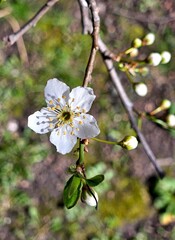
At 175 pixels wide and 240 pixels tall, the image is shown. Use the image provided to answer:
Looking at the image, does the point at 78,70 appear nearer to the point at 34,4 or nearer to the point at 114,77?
the point at 34,4

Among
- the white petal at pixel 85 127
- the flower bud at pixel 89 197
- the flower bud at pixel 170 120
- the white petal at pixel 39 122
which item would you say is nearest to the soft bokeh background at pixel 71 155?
the flower bud at pixel 170 120

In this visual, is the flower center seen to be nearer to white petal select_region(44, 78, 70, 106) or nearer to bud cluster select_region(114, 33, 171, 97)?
white petal select_region(44, 78, 70, 106)

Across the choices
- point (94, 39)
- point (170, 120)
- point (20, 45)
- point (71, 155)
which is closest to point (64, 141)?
point (94, 39)

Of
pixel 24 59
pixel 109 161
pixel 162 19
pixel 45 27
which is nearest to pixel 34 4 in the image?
pixel 45 27

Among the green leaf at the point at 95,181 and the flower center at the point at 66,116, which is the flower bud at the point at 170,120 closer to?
the flower center at the point at 66,116

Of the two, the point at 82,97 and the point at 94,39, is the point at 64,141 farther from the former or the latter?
the point at 94,39

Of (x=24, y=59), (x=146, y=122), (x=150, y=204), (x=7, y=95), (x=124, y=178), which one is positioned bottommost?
(x=150, y=204)
